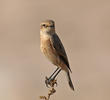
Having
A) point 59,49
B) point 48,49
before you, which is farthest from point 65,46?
point 59,49

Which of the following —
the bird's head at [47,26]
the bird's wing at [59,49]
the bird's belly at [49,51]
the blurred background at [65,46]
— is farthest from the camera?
the blurred background at [65,46]

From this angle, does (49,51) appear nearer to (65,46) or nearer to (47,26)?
(47,26)

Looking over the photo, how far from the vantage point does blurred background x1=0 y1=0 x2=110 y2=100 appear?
47.9 feet

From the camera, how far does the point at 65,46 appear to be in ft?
59.1

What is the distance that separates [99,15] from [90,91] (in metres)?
6.81

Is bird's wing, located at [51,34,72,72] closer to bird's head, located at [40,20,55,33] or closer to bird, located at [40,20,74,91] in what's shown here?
bird, located at [40,20,74,91]

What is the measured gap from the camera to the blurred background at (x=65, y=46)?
47.9 feet

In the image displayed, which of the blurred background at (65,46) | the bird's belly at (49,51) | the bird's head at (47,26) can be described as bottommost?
A: the blurred background at (65,46)

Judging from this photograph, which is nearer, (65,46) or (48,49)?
(48,49)

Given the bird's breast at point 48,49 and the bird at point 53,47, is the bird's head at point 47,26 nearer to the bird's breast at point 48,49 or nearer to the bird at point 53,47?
the bird at point 53,47

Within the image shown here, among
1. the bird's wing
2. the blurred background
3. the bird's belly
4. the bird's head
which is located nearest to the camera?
the bird's head

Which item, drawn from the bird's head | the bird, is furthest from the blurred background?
the bird's head

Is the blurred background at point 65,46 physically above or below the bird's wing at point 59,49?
below

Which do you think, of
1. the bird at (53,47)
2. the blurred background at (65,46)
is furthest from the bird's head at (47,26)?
the blurred background at (65,46)
